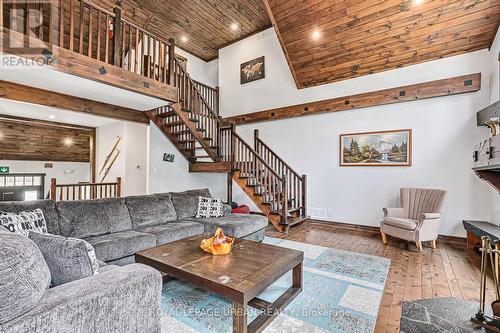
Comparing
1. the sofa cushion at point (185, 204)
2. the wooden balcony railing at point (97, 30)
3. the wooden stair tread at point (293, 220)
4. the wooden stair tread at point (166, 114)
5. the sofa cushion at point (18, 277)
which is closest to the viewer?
the sofa cushion at point (18, 277)

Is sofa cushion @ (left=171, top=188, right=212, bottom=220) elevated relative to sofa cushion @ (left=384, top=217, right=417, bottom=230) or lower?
elevated

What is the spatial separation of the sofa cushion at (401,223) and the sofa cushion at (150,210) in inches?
138

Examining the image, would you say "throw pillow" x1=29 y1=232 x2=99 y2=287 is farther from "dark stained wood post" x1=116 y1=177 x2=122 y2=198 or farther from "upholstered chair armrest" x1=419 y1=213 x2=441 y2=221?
"dark stained wood post" x1=116 y1=177 x2=122 y2=198

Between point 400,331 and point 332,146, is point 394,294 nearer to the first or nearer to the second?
point 400,331

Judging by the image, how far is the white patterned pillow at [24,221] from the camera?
2.10 metres

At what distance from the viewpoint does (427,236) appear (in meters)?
3.75

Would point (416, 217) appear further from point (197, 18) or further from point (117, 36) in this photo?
point (197, 18)

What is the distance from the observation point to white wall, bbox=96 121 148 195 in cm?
668

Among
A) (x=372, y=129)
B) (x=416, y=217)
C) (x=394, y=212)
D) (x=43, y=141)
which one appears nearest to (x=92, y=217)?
(x=394, y=212)

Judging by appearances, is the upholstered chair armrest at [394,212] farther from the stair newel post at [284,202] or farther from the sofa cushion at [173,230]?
the sofa cushion at [173,230]

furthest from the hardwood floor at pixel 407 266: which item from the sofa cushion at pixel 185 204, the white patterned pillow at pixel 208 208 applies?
the sofa cushion at pixel 185 204

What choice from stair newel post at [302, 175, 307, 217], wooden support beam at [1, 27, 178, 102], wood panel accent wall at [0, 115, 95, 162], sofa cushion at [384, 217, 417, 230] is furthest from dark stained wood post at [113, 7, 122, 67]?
sofa cushion at [384, 217, 417, 230]

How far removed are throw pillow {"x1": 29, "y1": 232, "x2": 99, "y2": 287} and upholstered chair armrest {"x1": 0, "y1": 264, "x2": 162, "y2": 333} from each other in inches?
2.7

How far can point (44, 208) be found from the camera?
8.86 feet
